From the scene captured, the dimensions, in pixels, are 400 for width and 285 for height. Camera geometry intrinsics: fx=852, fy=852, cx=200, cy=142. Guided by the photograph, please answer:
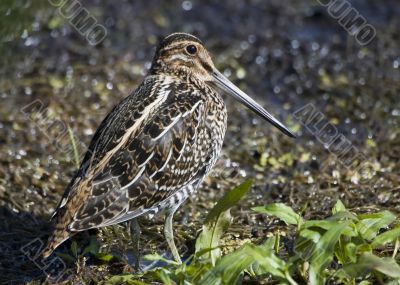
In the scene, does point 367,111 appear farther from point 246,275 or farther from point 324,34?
point 246,275

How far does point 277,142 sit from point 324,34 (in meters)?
2.29

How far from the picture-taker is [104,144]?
533 cm

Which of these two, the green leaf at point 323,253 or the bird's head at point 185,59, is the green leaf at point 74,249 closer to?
the bird's head at point 185,59

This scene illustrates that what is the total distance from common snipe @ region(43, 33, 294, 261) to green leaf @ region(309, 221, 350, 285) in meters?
1.11

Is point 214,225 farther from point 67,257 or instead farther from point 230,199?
point 67,257

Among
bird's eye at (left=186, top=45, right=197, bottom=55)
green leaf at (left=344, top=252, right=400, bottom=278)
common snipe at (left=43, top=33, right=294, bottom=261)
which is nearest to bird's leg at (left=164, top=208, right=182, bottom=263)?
common snipe at (left=43, top=33, right=294, bottom=261)

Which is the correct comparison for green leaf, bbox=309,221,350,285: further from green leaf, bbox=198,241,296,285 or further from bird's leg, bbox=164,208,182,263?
bird's leg, bbox=164,208,182,263

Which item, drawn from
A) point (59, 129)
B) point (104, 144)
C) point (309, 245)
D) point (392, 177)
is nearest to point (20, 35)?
point (59, 129)

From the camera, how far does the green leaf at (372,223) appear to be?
15.6 ft

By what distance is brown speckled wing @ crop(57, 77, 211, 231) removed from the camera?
16.5ft

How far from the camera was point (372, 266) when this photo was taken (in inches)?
171

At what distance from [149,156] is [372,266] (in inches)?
61.0

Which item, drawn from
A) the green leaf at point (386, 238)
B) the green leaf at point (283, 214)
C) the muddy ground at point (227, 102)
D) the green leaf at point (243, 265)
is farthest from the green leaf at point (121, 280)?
the green leaf at point (386, 238)

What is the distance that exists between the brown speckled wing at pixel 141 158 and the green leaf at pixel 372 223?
44.4 inches
